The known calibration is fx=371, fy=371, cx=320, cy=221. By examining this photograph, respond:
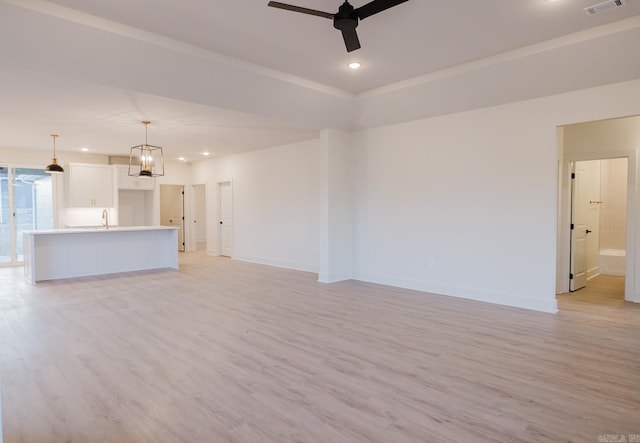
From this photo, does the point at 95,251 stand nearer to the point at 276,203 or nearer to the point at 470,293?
the point at 276,203

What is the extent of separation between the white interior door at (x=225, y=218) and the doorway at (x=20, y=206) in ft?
13.1

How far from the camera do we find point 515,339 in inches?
148

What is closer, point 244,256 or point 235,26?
point 235,26

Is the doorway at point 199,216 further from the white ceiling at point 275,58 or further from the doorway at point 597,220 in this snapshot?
the doorway at point 597,220

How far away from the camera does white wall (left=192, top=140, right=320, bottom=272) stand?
771cm

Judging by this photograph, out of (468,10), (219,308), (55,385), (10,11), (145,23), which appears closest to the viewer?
(55,385)

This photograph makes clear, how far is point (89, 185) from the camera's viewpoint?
356 inches

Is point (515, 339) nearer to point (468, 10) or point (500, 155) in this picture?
point (500, 155)

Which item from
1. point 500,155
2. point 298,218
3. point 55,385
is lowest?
point 55,385

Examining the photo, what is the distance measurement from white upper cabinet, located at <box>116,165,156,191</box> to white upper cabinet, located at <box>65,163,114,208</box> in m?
Result: 0.20

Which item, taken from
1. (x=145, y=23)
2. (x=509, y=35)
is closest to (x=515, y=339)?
(x=509, y=35)

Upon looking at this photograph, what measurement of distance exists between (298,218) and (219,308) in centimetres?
338

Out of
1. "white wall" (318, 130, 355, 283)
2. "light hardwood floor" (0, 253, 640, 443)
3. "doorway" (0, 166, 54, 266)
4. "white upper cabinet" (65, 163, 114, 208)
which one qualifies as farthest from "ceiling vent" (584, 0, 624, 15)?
"doorway" (0, 166, 54, 266)

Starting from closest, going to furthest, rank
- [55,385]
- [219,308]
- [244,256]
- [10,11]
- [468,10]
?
1. [55,385]
2. [10,11]
3. [468,10]
4. [219,308]
5. [244,256]
